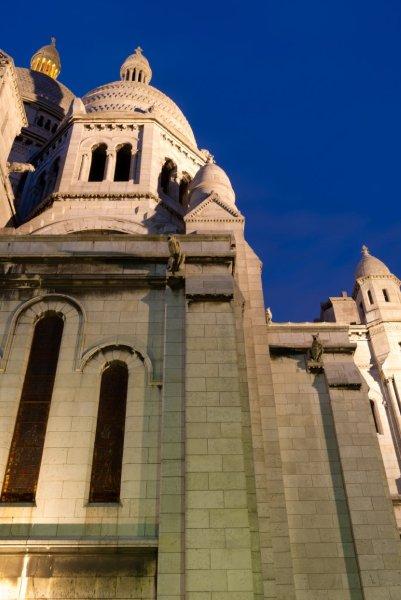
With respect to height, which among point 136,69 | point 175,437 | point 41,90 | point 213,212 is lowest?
point 175,437

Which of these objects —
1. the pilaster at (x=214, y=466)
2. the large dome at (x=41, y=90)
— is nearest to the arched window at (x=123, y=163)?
the pilaster at (x=214, y=466)

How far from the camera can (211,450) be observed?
39.3 feet

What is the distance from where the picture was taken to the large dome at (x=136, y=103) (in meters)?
31.2

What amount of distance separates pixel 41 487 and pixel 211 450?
369 cm

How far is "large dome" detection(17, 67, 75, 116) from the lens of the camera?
4447 centimetres

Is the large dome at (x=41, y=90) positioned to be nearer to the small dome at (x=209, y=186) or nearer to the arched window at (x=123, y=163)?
the arched window at (x=123, y=163)

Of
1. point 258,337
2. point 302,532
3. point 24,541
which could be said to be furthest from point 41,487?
point 258,337

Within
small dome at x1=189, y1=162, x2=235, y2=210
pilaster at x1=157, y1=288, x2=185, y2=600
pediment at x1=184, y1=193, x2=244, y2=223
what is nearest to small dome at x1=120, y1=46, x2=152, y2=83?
small dome at x1=189, y1=162, x2=235, y2=210

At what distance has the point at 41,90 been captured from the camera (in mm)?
46344

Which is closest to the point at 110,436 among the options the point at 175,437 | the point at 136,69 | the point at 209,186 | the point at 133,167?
the point at 175,437

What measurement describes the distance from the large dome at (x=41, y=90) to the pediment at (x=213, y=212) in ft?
90.5

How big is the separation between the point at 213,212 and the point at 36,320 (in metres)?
9.09

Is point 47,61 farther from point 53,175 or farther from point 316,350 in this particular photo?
point 316,350

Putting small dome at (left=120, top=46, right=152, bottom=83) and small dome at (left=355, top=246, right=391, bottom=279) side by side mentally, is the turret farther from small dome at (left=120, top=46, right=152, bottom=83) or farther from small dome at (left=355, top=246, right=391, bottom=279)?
small dome at (left=120, top=46, right=152, bottom=83)
